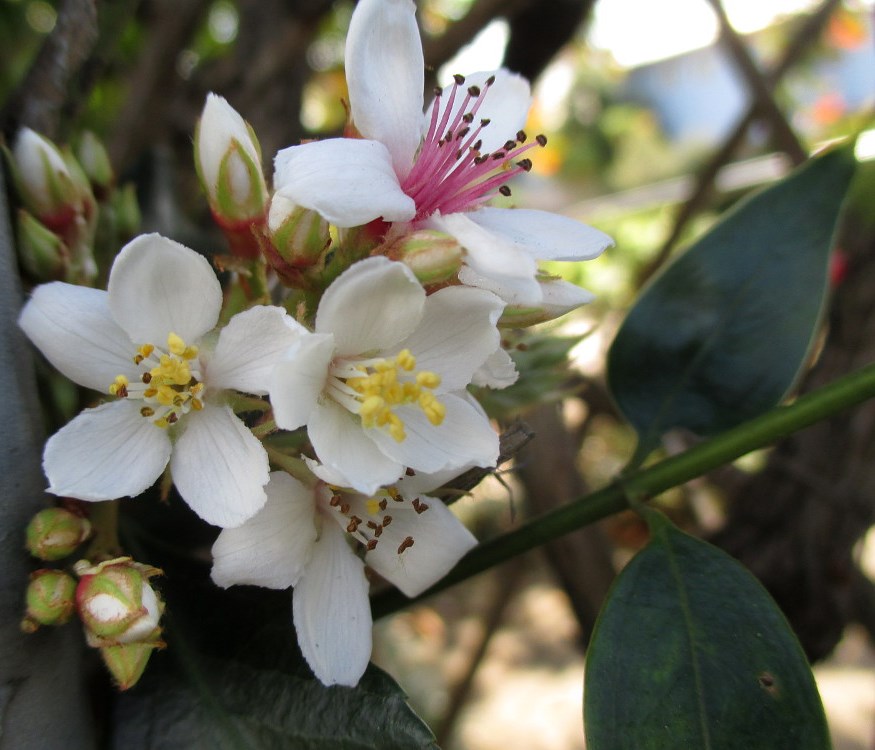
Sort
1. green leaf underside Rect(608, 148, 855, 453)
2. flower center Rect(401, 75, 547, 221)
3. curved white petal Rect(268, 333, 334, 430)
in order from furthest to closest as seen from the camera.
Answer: green leaf underside Rect(608, 148, 855, 453) → flower center Rect(401, 75, 547, 221) → curved white petal Rect(268, 333, 334, 430)

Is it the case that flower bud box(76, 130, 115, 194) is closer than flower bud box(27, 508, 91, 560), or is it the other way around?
flower bud box(27, 508, 91, 560)

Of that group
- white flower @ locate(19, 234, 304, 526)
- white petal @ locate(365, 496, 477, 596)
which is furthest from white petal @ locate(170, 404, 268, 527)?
white petal @ locate(365, 496, 477, 596)

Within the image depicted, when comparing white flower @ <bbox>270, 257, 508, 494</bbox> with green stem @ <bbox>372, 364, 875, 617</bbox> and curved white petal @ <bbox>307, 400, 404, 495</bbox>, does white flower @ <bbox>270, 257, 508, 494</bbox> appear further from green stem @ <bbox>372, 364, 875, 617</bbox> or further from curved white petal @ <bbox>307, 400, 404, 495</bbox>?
green stem @ <bbox>372, 364, 875, 617</bbox>

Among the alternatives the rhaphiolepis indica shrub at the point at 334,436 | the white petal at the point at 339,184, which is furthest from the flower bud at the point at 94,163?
the white petal at the point at 339,184

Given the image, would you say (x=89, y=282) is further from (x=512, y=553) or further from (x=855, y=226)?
(x=855, y=226)

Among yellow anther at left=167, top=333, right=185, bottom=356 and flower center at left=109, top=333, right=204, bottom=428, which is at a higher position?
yellow anther at left=167, top=333, right=185, bottom=356

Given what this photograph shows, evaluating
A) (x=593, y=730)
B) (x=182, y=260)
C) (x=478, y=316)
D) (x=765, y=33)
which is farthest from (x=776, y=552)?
(x=765, y=33)

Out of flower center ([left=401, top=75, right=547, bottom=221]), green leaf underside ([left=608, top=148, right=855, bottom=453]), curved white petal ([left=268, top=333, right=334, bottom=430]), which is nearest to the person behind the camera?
curved white petal ([left=268, top=333, right=334, bottom=430])

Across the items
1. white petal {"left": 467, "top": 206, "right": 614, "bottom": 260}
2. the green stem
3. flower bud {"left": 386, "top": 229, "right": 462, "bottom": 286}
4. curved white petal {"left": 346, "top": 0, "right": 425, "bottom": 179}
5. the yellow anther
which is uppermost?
curved white petal {"left": 346, "top": 0, "right": 425, "bottom": 179}
